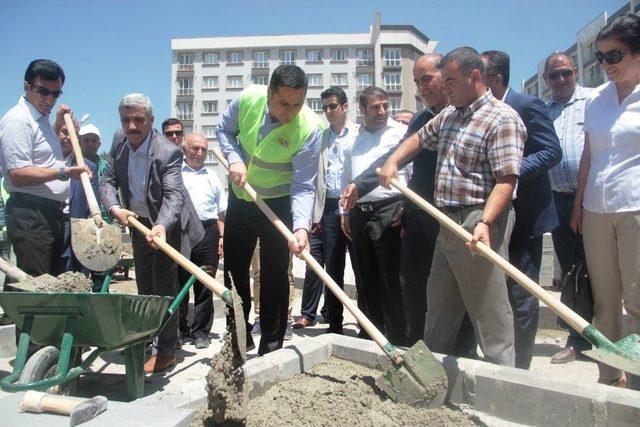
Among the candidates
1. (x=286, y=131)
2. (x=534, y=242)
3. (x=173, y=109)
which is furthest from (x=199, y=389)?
(x=173, y=109)

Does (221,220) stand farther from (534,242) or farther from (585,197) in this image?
(585,197)

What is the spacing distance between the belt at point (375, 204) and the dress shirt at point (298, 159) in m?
0.67

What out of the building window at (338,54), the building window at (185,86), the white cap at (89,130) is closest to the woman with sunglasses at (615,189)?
the white cap at (89,130)

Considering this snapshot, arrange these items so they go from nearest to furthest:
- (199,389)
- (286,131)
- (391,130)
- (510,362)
A: (199,389)
(510,362)
(286,131)
(391,130)

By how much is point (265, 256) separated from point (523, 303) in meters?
1.85

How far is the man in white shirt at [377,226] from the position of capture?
13.6 ft

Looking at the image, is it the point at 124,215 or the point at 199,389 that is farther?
the point at 124,215

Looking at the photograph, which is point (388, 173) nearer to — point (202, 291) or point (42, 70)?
point (202, 291)

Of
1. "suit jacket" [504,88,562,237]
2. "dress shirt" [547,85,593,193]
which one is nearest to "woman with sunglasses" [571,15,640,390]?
"suit jacket" [504,88,562,237]

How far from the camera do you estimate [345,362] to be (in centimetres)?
336

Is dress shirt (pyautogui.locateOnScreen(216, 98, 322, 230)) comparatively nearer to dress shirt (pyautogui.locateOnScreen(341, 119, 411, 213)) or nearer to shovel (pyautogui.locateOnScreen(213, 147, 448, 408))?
dress shirt (pyautogui.locateOnScreen(341, 119, 411, 213))

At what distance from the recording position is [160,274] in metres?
3.74

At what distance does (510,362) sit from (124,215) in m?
2.61

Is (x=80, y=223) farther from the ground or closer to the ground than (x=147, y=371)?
farther from the ground
